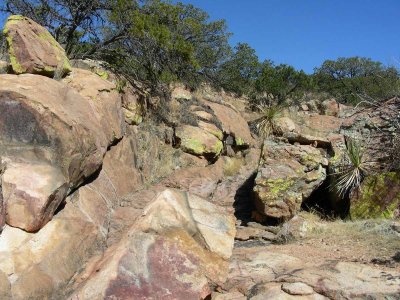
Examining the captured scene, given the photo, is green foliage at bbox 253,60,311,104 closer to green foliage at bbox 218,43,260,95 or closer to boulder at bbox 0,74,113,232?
green foliage at bbox 218,43,260,95

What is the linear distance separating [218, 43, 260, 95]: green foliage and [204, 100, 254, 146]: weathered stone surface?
14.7 ft

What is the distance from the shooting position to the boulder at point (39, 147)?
5930mm

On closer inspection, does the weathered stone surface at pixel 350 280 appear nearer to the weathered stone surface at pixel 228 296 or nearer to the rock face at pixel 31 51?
the weathered stone surface at pixel 228 296

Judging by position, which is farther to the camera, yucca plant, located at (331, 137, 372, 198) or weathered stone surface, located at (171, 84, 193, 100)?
weathered stone surface, located at (171, 84, 193, 100)

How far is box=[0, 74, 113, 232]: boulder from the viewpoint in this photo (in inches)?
233

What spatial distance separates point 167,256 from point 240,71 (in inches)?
572

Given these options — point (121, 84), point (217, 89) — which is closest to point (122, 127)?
point (121, 84)

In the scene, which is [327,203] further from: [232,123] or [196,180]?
[232,123]

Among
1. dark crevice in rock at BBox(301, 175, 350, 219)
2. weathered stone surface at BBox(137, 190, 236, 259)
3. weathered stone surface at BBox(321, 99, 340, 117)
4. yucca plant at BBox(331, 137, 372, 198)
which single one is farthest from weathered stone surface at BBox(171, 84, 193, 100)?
weathered stone surface at BBox(321, 99, 340, 117)

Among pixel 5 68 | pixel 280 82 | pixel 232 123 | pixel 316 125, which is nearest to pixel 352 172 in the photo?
pixel 232 123

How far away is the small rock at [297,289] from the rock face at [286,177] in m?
3.11

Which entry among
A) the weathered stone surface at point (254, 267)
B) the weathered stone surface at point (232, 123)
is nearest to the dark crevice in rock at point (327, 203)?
the weathered stone surface at point (254, 267)

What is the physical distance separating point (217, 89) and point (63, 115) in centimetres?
1123

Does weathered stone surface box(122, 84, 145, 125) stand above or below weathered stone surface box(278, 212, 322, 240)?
above
